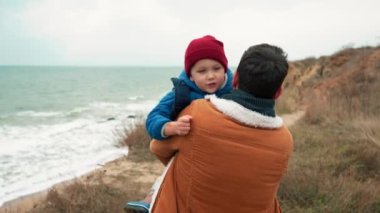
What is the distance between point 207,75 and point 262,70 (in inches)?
19.8

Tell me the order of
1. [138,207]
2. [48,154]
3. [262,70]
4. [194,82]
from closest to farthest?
[262,70] → [194,82] → [138,207] → [48,154]

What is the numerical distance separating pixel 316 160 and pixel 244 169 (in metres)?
5.06

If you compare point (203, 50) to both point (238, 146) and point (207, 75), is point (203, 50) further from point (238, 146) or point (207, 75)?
point (238, 146)

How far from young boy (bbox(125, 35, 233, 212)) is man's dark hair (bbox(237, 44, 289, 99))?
380mm

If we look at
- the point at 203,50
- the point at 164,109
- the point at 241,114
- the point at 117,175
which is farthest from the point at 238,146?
the point at 117,175

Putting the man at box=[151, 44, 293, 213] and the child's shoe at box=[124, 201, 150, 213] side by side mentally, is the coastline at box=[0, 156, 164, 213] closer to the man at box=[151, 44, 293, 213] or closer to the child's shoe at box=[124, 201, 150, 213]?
the child's shoe at box=[124, 201, 150, 213]

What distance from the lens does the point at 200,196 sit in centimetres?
204

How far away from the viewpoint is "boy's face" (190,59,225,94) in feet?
7.80

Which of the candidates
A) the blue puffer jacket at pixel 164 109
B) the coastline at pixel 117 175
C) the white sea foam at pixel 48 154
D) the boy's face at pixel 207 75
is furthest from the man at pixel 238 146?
the white sea foam at pixel 48 154

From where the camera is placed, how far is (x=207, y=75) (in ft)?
7.81

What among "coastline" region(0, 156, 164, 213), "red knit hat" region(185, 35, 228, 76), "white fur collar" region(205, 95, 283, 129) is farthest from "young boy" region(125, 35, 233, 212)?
"coastline" region(0, 156, 164, 213)

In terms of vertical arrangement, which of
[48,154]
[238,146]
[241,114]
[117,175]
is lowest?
[48,154]

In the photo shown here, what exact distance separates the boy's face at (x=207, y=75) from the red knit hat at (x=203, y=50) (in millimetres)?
26

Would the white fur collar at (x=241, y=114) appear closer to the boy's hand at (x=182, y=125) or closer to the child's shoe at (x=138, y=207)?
the boy's hand at (x=182, y=125)
